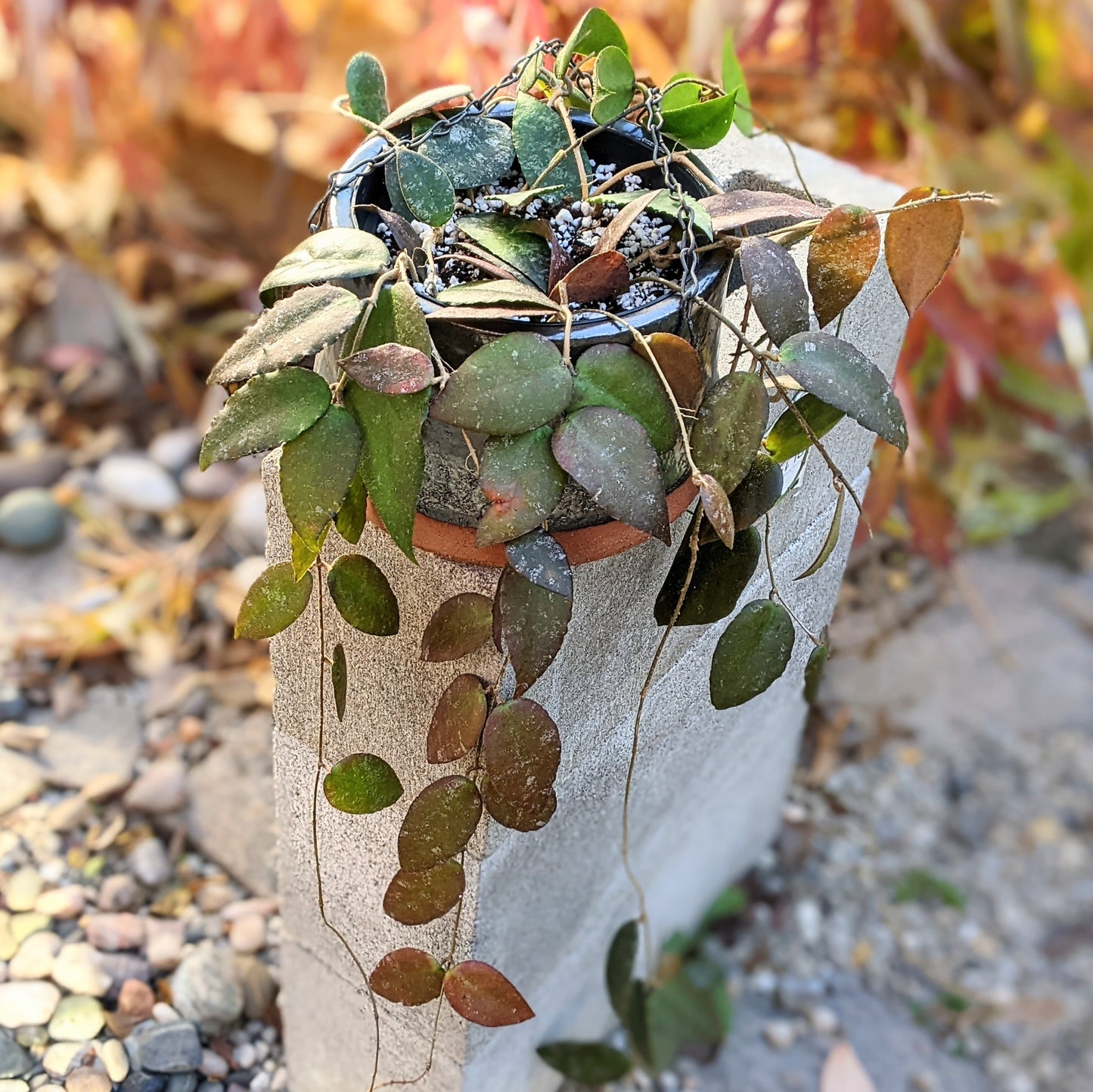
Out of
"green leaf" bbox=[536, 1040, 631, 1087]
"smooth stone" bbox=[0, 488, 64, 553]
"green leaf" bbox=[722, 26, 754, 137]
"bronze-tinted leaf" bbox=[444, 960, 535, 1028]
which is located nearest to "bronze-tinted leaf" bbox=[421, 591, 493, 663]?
"bronze-tinted leaf" bbox=[444, 960, 535, 1028]

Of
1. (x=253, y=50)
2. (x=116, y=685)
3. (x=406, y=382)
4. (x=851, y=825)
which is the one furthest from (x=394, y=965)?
(x=253, y=50)

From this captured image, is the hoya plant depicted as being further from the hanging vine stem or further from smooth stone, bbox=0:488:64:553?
smooth stone, bbox=0:488:64:553

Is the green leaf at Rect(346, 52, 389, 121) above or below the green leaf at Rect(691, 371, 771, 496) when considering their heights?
above

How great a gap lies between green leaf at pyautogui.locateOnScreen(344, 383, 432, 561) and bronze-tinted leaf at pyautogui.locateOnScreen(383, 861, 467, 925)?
0.72 ft

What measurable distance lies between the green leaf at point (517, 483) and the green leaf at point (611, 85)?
0.25 meters

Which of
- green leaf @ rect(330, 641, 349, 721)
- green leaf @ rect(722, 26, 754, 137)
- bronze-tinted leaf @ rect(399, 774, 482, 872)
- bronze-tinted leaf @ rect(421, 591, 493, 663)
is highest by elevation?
green leaf @ rect(722, 26, 754, 137)

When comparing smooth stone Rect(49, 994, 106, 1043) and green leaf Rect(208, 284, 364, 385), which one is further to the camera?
smooth stone Rect(49, 994, 106, 1043)

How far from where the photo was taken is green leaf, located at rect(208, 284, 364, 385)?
0.50m

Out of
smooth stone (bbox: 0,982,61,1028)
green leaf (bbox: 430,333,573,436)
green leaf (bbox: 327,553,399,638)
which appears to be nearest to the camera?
green leaf (bbox: 430,333,573,436)

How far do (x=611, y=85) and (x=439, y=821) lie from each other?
0.43m

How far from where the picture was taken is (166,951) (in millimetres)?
1071

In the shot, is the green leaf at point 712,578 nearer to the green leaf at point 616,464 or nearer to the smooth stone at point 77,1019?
the green leaf at point 616,464

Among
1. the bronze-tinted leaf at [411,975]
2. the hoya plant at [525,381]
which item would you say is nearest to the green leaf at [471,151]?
the hoya plant at [525,381]

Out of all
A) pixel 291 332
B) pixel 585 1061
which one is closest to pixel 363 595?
pixel 291 332
